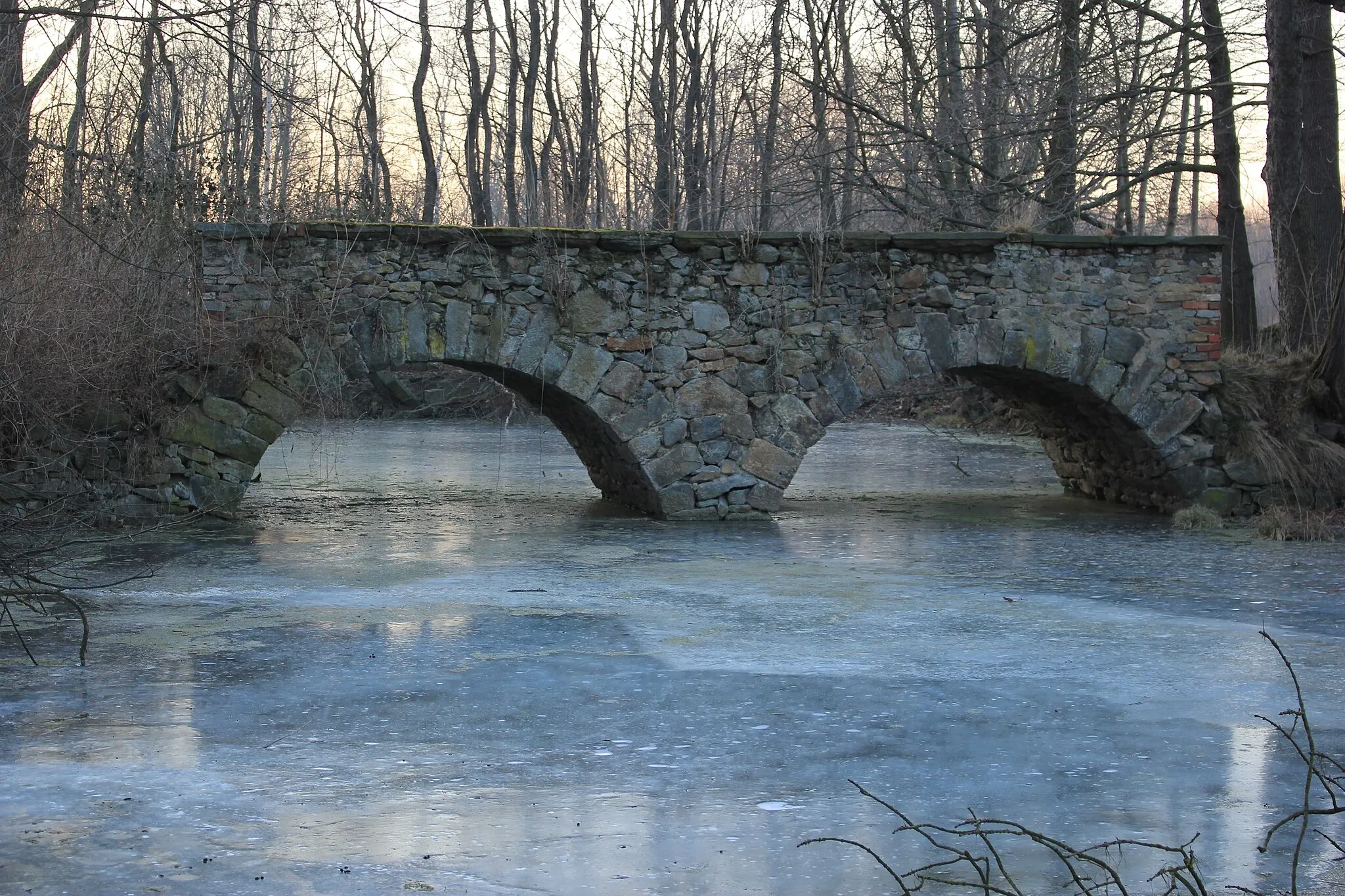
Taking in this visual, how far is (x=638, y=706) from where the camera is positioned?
5.55m

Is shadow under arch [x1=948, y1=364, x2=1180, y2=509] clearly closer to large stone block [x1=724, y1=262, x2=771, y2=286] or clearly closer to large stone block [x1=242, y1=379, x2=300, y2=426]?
large stone block [x1=724, y1=262, x2=771, y2=286]

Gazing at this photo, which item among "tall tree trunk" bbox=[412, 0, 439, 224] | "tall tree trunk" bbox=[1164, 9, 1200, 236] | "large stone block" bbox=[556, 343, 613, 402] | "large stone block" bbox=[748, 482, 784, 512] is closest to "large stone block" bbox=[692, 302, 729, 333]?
"large stone block" bbox=[556, 343, 613, 402]

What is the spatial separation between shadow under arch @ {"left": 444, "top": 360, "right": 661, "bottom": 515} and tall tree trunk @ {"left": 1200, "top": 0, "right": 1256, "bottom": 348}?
6561mm

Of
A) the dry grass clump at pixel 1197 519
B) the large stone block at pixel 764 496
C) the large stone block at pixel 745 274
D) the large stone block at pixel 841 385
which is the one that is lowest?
the dry grass clump at pixel 1197 519

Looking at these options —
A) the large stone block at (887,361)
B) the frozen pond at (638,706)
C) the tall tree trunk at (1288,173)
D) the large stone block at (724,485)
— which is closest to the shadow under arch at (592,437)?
the large stone block at (724,485)

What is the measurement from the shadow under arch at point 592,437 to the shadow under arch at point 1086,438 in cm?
264

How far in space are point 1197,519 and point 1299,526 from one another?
93 centimetres

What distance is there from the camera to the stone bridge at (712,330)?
10383 millimetres

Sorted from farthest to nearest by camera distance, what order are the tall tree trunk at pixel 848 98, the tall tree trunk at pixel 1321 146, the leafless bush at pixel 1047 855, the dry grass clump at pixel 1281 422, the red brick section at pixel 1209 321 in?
the tall tree trunk at pixel 848 98 → the tall tree trunk at pixel 1321 146 → the red brick section at pixel 1209 321 → the dry grass clump at pixel 1281 422 → the leafless bush at pixel 1047 855

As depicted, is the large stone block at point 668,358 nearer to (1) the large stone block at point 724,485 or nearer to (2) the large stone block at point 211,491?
(1) the large stone block at point 724,485

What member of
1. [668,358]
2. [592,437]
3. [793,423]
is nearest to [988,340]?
[793,423]

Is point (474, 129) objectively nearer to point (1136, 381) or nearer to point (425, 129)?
point (425, 129)

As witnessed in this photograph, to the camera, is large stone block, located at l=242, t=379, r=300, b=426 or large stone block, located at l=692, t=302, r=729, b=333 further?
large stone block, located at l=692, t=302, r=729, b=333

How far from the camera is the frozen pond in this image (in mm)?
3898
